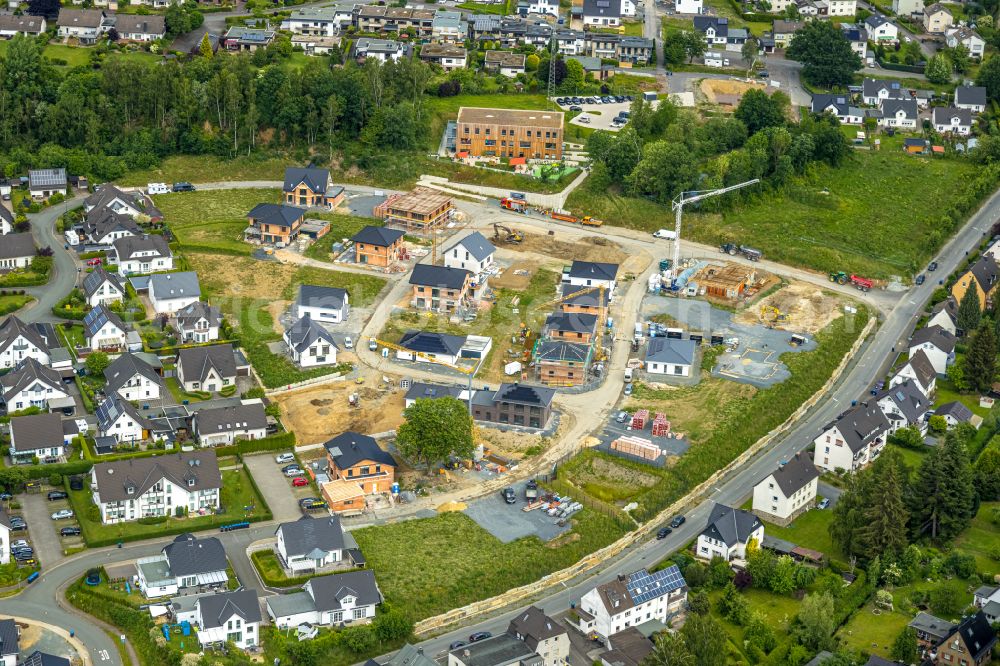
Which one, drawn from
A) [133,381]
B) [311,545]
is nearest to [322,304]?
[133,381]

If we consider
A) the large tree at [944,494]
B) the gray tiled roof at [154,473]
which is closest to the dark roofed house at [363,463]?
the gray tiled roof at [154,473]

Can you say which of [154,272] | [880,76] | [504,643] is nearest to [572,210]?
[154,272]

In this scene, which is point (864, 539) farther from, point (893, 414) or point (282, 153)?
point (282, 153)

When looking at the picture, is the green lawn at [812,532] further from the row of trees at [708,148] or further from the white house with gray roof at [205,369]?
the row of trees at [708,148]

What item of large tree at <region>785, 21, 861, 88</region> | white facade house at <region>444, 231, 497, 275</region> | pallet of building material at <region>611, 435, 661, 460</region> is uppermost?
large tree at <region>785, 21, 861, 88</region>

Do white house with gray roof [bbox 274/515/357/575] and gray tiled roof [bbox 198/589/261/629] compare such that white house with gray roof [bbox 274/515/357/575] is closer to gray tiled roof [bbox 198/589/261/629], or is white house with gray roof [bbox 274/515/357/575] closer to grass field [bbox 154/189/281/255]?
gray tiled roof [bbox 198/589/261/629]

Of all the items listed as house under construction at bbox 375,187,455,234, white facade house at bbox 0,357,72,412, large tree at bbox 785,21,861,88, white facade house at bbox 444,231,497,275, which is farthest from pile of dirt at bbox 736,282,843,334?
white facade house at bbox 0,357,72,412
